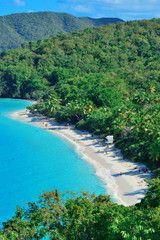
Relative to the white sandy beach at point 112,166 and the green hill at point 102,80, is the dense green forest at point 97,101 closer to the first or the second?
the green hill at point 102,80

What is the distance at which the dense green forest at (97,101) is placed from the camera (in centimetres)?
1667

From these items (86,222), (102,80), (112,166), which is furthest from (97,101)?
(86,222)

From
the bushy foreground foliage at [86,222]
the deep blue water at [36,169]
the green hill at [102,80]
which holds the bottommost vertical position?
the deep blue water at [36,169]

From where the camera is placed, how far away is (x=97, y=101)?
60.3 meters

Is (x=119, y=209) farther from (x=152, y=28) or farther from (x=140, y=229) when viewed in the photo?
(x=152, y=28)

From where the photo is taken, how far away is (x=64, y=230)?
16969 millimetres

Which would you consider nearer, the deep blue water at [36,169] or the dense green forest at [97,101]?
the dense green forest at [97,101]

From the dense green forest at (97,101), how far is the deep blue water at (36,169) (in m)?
2.96

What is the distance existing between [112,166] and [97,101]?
25.2 m

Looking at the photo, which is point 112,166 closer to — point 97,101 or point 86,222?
point 86,222

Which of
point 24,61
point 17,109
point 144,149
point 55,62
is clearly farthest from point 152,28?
point 144,149

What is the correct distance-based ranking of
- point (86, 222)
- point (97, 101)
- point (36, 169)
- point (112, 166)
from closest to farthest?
point (86, 222) → point (112, 166) → point (36, 169) → point (97, 101)

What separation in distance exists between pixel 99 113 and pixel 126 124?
8.47 metres

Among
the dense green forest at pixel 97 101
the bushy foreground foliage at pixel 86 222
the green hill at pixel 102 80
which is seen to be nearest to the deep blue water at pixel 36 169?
the dense green forest at pixel 97 101
